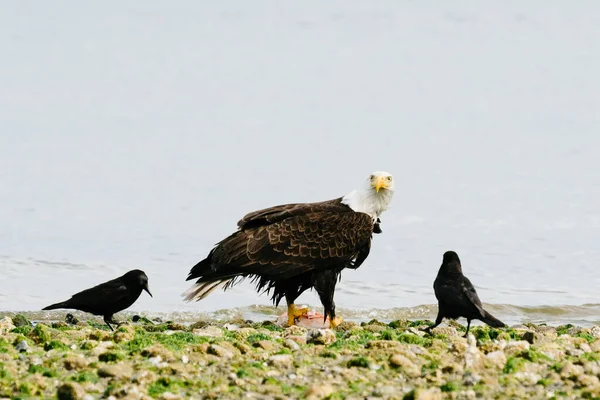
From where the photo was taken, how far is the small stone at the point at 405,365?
8.05 metres

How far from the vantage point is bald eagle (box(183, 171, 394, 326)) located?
40.0 ft

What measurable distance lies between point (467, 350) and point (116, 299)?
14.2 ft

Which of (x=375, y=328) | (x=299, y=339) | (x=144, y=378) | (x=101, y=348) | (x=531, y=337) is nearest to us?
(x=144, y=378)

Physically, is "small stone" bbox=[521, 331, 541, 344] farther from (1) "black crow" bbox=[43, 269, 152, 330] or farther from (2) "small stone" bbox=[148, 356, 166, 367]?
(1) "black crow" bbox=[43, 269, 152, 330]

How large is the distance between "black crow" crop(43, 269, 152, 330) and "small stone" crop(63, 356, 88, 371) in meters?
3.56

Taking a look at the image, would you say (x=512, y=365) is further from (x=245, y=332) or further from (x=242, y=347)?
(x=245, y=332)

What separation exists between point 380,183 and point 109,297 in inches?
110

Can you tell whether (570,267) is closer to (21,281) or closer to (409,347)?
(21,281)

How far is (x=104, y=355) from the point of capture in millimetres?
8375

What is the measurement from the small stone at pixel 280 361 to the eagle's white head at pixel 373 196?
14.2 feet

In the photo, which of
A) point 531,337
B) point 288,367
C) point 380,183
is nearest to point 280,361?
point 288,367

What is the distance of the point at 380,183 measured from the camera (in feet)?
41.1

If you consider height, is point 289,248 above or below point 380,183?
below

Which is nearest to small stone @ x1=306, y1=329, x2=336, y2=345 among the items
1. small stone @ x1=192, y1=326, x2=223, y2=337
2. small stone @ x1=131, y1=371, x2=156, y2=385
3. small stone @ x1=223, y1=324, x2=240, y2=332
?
small stone @ x1=192, y1=326, x2=223, y2=337
